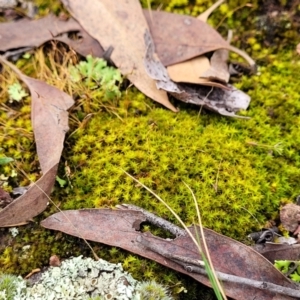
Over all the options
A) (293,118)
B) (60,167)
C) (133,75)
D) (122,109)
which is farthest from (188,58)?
(60,167)

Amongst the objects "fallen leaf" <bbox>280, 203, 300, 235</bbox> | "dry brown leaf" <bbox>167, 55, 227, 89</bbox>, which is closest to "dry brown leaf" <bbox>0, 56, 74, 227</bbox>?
"dry brown leaf" <bbox>167, 55, 227, 89</bbox>

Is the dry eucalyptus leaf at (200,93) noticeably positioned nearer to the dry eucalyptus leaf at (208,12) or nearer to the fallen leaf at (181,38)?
the fallen leaf at (181,38)

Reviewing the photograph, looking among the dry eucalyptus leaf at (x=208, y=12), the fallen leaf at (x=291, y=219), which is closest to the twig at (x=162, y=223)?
the fallen leaf at (x=291, y=219)

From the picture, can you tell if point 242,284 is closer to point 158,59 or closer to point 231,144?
point 231,144

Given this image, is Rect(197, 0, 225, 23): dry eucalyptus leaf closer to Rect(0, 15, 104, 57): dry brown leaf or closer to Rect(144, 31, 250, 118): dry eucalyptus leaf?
Rect(144, 31, 250, 118): dry eucalyptus leaf

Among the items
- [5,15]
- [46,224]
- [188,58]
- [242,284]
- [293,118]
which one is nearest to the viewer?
[242,284]

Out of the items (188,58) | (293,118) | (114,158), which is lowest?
(114,158)

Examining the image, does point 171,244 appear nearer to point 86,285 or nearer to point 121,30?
point 86,285
